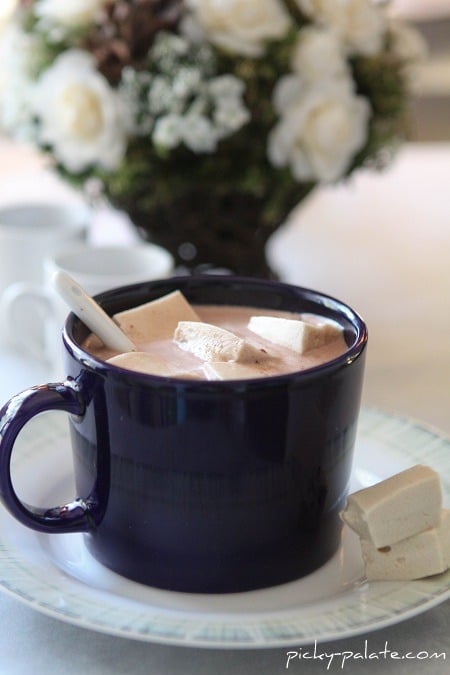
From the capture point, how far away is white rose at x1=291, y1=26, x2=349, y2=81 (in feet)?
3.26

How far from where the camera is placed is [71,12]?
100cm

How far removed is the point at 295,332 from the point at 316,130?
0.43m

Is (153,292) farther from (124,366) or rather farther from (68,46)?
(68,46)

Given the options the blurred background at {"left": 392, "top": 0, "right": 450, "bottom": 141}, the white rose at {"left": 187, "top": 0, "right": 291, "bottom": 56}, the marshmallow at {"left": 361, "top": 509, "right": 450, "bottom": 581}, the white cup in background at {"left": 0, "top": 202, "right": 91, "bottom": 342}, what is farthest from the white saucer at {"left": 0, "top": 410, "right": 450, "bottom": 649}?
the blurred background at {"left": 392, "top": 0, "right": 450, "bottom": 141}

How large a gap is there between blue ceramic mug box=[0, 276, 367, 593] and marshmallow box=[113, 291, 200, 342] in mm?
48

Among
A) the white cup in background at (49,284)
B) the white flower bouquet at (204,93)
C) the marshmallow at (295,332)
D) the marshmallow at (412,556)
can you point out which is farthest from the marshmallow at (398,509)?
the white flower bouquet at (204,93)

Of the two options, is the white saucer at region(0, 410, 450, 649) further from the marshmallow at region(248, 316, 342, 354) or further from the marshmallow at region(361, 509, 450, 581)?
the marshmallow at region(248, 316, 342, 354)

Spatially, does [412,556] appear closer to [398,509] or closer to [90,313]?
[398,509]

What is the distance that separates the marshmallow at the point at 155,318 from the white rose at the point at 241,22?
1.32 ft

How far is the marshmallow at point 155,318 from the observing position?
68 centimetres

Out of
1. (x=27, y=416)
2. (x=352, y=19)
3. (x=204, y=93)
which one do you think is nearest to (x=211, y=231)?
(x=204, y=93)

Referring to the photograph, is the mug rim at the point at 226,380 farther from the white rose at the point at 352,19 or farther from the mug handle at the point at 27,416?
the white rose at the point at 352,19

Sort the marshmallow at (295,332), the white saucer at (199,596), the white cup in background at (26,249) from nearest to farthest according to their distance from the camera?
1. the white saucer at (199,596)
2. the marshmallow at (295,332)
3. the white cup in background at (26,249)

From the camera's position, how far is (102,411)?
582mm
